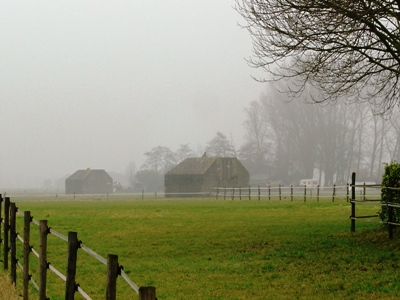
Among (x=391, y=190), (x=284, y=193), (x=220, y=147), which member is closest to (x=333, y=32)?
(x=391, y=190)

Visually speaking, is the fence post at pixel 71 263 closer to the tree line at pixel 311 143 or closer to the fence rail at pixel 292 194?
the fence rail at pixel 292 194

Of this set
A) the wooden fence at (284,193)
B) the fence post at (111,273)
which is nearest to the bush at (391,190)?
the wooden fence at (284,193)

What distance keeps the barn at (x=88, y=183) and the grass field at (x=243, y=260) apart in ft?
308

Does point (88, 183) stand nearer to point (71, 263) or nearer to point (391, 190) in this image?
point (391, 190)

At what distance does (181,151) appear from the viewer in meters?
145

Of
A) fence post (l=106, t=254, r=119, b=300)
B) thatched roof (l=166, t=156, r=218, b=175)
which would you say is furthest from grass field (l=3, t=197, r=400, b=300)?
thatched roof (l=166, t=156, r=218, b=175)

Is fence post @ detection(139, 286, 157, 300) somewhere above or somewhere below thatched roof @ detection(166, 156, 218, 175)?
below

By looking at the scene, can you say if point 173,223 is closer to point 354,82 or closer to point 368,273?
point 354,82

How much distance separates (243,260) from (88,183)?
106331mm

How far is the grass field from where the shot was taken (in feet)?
41.1

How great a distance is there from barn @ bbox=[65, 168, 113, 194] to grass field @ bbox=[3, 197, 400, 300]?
9374 centimetres

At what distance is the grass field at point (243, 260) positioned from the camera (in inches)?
493

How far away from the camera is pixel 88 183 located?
12062cm

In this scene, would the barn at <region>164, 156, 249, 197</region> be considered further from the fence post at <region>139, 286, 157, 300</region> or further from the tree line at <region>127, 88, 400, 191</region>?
the fence post at <region>139, 286, 157, 300</region>
